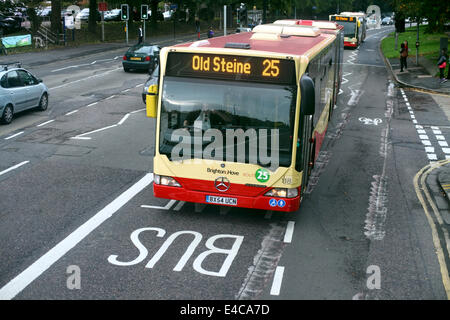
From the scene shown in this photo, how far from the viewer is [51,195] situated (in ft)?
37.7

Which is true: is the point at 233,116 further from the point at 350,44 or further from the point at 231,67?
the point at 350,44

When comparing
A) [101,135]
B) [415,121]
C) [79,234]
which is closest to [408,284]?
[79,234]

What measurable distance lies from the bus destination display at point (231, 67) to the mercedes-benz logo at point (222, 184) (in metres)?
1.66

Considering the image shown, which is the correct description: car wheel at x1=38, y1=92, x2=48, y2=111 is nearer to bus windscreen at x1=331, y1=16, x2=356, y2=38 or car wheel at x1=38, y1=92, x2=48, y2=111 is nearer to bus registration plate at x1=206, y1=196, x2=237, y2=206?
Result: bus registration plate at x1=206, y1=196, x2=237, y2=206

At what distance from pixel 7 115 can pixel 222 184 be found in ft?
35.9

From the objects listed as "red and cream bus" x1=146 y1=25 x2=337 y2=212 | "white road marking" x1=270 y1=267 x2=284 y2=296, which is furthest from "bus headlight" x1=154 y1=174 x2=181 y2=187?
"white road marking" x1=270 y1=267 x2=284 y2=296

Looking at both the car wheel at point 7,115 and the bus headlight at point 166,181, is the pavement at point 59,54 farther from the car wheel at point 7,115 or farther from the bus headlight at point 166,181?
the bus headlight at point 166,181

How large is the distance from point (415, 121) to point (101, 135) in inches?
430

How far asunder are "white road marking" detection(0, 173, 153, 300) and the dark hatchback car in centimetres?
1983

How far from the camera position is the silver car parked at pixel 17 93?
18.1m

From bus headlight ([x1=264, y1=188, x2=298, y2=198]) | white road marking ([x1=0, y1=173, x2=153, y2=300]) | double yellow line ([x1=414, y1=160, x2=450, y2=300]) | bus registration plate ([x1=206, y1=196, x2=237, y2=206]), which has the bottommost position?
double yellow line ([x1=414, y1=160, x2=450, y2=300])

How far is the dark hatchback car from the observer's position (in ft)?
103

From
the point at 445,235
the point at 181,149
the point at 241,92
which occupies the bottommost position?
the point at 445,235
